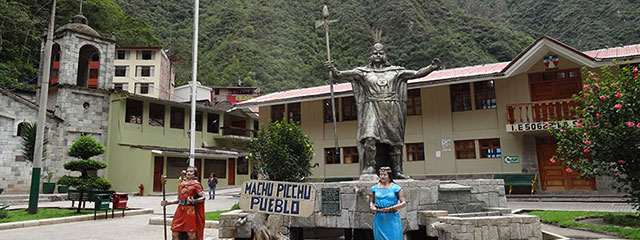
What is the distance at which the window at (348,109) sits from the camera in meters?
21.1

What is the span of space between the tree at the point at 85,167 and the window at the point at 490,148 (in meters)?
15.0

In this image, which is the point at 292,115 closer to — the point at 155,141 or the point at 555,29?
the point at 155,141

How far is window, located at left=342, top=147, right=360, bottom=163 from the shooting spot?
20.9m

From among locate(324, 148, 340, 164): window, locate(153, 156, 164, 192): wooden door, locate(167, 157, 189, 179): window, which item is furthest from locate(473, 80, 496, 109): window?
locate(153, 156, 164, 192): wooden door

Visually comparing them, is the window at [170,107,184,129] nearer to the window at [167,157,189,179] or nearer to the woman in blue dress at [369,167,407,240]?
the window at [167,157,189,179]

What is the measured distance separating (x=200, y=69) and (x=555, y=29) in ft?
157

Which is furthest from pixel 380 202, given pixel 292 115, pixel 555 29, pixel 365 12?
pixel 365 12

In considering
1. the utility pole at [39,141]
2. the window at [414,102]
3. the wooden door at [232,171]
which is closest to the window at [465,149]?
the window at [414,102]

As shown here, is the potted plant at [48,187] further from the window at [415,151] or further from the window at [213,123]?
the window at [415,151]

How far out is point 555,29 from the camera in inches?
2164

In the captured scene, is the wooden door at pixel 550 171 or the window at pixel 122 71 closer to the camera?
the wooden door at pixel 550 171

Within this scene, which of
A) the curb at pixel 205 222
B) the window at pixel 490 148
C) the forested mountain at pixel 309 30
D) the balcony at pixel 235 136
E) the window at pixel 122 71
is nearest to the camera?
the curb at pixel 205 222

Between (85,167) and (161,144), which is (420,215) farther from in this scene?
(161,144)

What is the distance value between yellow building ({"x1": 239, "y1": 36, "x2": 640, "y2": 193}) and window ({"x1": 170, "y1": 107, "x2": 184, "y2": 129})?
11497 mm
